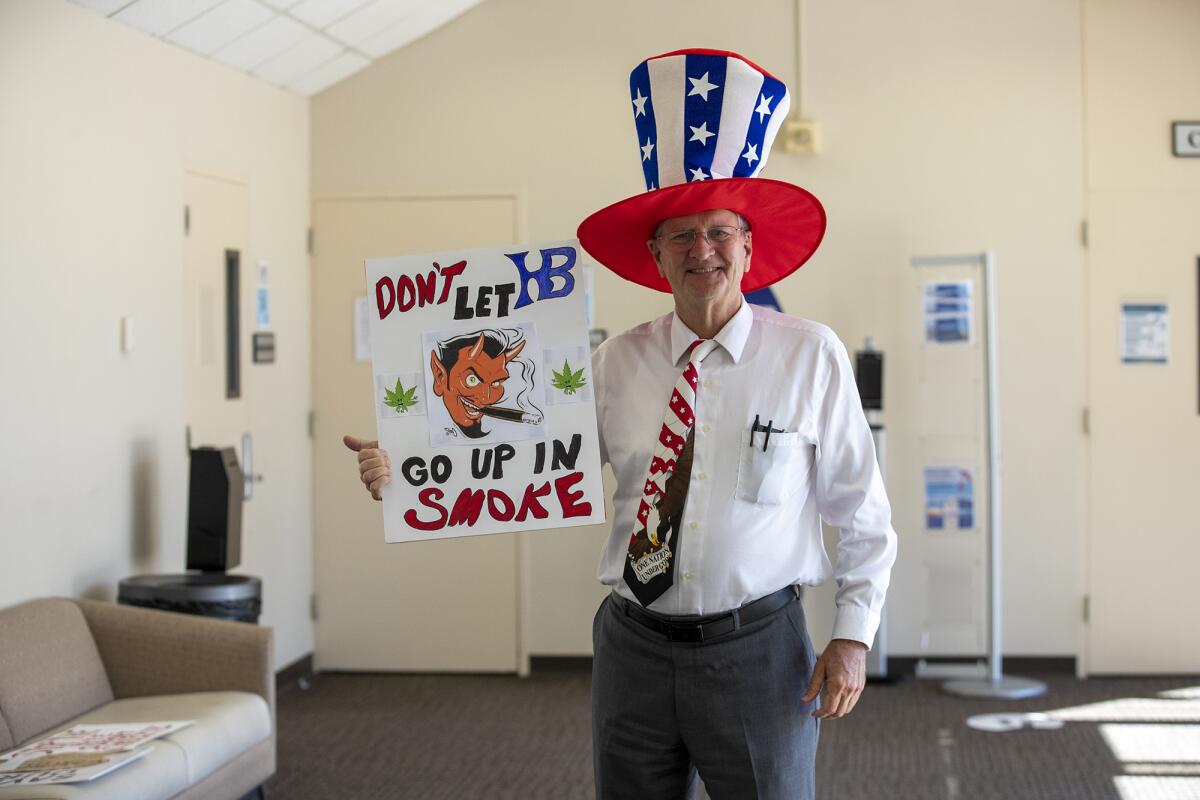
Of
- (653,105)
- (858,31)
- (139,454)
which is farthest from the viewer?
(858,31)

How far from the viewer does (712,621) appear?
204 centimetres

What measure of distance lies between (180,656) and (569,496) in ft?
7.94

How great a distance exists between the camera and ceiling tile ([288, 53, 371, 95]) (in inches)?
234

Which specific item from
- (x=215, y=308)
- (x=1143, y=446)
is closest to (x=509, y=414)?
(x=215, y=308)

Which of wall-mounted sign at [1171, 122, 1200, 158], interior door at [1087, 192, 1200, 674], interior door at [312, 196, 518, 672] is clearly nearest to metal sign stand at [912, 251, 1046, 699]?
interior door at [1087, 192, 1200, 674]

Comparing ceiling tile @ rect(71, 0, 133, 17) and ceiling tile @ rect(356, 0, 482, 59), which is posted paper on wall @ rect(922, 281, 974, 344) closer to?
ceiling tile @ rect(356, 0, 482, 59)

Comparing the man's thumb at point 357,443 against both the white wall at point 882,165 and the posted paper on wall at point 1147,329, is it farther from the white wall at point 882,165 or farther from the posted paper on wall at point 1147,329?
the posted paper on wall at point 1147,329

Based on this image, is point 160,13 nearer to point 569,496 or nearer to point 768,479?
point 569,496

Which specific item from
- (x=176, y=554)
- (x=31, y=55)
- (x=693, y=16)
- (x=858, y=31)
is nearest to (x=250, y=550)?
(x=176, y=554)

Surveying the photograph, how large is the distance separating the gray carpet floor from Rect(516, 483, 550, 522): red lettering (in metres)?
2.39

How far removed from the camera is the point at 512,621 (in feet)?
20.3

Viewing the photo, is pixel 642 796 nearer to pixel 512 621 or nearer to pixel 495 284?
pixel 495 284

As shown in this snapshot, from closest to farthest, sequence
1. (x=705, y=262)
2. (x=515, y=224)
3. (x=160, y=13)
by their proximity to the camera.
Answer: (x=705, y=262), (x=160, y=13), (x=515, y=224)

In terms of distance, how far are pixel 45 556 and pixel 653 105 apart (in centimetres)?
280
